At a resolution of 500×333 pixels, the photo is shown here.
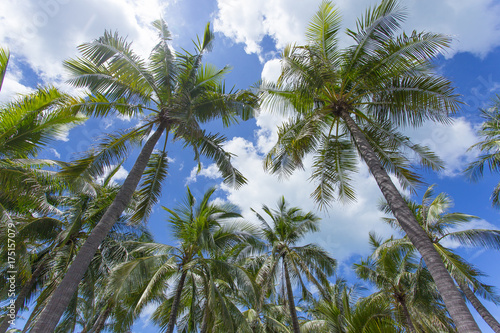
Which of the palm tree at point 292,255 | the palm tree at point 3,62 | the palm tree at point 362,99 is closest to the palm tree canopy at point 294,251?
the palm tree at point 292,255

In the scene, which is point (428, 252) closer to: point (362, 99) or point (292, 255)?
point (362, 99)

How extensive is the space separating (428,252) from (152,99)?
28.7ft

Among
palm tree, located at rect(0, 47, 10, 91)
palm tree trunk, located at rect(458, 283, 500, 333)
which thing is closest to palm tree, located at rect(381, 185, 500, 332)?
palm tree trunk, located at rect(458, 283, 500, 333)

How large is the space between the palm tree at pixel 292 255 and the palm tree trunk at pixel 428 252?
7.97 metres

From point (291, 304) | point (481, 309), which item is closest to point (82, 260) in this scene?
point (291, 304)

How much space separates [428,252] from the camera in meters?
5.45

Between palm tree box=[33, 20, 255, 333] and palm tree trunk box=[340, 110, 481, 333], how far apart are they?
189 inches

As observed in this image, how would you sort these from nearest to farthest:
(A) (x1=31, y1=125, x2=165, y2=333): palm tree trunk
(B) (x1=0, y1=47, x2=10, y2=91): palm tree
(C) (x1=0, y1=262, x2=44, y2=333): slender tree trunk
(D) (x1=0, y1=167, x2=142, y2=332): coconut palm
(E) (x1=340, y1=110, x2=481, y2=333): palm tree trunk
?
(E) (x1=340, y1=110, x2=481, y2=333): palm tree trunk
(A) (x1=31, y1=125, x2=165, y2=333): palm tree trunk
(B) (x1=0, y1=47, x2=10, y2=91): palm tree
(C) (x1=0, y1=262, x2=44, y2=333): slender tree trunk
(D) (x1=0, y1=167, x2=142, y2=332): coconut palm

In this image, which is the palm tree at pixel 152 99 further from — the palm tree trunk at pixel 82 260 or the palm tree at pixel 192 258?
the palm tree at pixel 192 258

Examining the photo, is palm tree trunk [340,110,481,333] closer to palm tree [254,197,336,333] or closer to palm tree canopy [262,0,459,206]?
palm tree canopy [262,0,459,206]

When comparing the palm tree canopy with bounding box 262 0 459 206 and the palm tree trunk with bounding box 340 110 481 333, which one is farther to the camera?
the palm tree canopy with bounding box 262 0 459 206

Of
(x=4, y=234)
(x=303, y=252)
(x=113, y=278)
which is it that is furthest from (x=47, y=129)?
(x=303, y=252)

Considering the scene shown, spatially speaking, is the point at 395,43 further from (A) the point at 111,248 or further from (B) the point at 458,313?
(A) the point at 111,248

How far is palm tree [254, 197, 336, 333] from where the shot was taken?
13.4 meters
